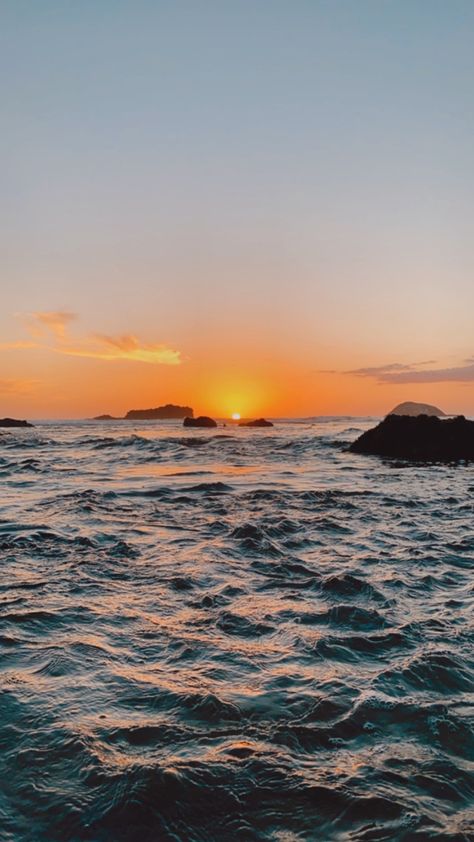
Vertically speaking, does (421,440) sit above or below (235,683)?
above

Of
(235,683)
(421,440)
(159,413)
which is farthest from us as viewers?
(159,413)

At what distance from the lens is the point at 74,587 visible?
7.08 metres

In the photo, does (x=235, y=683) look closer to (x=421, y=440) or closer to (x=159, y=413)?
(x=421, y=440)

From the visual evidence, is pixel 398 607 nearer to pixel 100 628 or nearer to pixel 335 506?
pixel 100 628

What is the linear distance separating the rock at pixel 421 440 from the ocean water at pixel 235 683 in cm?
1887

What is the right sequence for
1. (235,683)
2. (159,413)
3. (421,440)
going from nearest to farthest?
(235,683), (421,440), (159,413)

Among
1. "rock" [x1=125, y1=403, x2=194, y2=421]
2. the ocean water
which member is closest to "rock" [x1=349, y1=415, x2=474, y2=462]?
the ocean water

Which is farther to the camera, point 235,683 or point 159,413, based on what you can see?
point 159,413

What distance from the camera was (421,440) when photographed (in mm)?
30125

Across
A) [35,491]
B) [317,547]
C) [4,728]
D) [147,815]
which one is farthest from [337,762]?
[35,491]

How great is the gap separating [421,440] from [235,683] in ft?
90.4

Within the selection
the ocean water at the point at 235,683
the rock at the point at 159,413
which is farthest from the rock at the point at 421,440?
the rock at the point at 159,413

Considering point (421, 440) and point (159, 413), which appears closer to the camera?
point (421, 440)

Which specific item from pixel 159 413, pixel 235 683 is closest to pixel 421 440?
pixel 235 683
